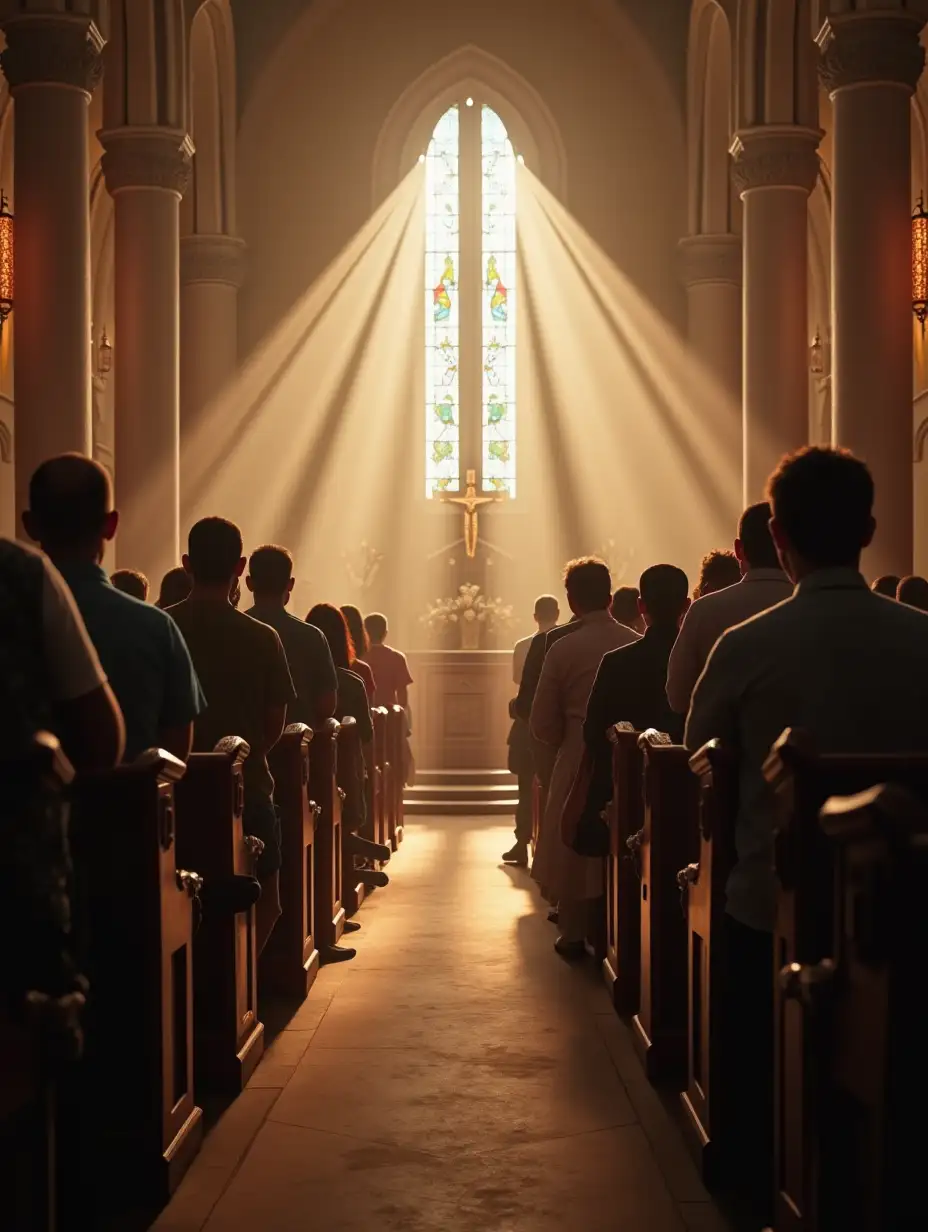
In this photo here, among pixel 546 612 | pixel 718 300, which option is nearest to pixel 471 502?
pixel 718 300

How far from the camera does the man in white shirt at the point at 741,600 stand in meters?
4.73

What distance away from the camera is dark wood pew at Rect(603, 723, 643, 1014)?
5363 mm

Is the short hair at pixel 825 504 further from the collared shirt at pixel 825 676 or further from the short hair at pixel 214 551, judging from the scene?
the short hair at pixel 214 551

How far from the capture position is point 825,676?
3.07 metres

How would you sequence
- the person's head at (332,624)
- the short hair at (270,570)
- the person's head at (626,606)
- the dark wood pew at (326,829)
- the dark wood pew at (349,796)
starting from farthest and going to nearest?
the person's head at (626,606), the person's head at (332,624), the dark wood pew at (349,796), the dark wood pew at (326,829), the short hair at (270,570)

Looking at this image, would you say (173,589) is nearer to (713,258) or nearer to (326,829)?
(326,829)

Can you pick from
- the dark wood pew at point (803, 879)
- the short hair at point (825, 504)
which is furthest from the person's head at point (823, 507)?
the dark wood pew at point (803, 879)

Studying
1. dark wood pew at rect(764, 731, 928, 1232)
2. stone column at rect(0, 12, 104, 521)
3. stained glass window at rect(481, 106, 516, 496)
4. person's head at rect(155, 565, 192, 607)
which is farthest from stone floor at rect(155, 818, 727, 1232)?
stained glass window at rect(481, 106, 516, 496)

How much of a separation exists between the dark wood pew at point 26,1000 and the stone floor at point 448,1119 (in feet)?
3.11

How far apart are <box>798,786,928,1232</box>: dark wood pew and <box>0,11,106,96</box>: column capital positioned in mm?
8433

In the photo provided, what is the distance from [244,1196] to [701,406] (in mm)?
14655

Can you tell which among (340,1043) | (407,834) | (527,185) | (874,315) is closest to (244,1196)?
(340,1043)

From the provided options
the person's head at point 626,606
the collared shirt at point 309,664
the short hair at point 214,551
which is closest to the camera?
the short hair at point 214,551

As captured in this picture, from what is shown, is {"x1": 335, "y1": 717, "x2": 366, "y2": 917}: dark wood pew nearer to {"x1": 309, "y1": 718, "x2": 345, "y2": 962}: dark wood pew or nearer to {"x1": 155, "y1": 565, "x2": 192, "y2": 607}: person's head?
{"x1": 309, "y1": 718, "x2": 345, "y2": 962}: dark wood pew
